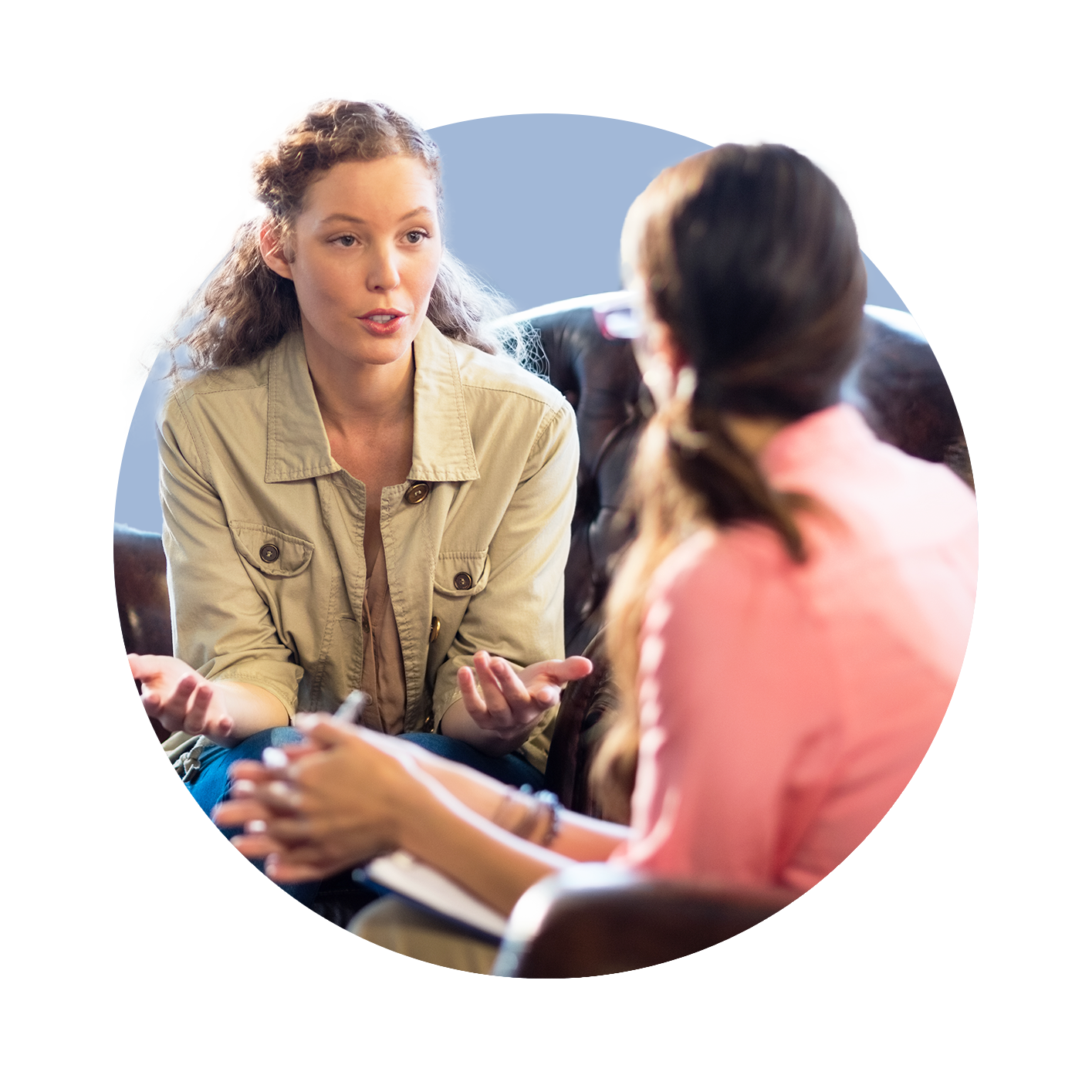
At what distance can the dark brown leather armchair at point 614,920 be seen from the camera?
169cm

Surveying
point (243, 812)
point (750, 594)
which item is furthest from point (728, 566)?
point (243, 812)

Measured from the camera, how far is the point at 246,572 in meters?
1.96

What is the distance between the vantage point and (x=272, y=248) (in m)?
1.90

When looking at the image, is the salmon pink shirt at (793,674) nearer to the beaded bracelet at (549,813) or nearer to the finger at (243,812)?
the beaded bracelet at (549,813)

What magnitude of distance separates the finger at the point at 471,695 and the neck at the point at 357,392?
1.30 feet

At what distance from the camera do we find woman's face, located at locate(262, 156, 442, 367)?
182cm

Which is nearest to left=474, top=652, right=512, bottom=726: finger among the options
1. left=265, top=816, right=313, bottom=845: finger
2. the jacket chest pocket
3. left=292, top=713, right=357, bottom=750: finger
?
the jacket chest pocket

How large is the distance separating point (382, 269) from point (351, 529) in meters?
0.39

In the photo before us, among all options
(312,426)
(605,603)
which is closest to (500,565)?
(605,603)

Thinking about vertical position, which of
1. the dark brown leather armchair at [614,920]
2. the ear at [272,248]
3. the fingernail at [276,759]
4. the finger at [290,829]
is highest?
the ear at [272,248]

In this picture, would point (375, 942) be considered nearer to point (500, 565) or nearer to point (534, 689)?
point (534, 689)

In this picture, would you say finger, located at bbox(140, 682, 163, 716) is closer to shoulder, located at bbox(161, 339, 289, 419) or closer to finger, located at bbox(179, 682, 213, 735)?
finger, located at bbox(179, 682, 213, 735)

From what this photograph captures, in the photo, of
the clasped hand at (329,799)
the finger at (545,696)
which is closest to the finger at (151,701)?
the clasped hand at (329,799)

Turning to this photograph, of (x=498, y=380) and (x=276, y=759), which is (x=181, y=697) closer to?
(x=276, y=759)
